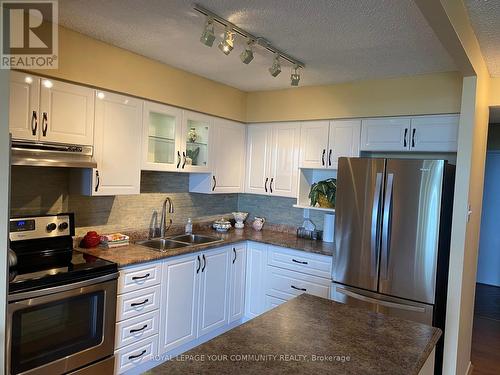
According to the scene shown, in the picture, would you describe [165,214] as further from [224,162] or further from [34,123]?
[34,123]

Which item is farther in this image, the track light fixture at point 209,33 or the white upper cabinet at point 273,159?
the white upper cabinet at point 273,159

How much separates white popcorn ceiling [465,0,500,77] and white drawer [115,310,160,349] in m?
2.71

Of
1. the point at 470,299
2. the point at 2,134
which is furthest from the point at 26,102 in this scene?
the point at 470,299

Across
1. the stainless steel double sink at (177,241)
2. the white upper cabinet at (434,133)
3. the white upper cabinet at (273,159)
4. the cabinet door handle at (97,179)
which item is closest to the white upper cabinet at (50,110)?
the cabinet door handle at (97,179)

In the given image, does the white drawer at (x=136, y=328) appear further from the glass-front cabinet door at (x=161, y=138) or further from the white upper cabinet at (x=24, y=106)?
the white upper cabinet at (x=24, y=106)

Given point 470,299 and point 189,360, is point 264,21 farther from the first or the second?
point 470,299

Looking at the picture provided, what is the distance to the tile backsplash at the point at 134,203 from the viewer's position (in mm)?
2545

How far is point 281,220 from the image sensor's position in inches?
164

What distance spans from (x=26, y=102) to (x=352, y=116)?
256cm

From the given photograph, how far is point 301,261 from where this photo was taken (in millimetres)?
3365

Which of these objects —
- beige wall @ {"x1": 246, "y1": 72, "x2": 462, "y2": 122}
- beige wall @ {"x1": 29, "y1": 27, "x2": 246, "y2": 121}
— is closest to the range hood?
beige wall @ {"x1": 29, "y1": 27, "x2": 246, "y2": 121}

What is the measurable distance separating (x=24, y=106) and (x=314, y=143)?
243cm

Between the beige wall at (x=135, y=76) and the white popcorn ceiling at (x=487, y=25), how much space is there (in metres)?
2.20

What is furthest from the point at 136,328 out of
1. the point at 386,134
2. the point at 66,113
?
the point at 386,134
